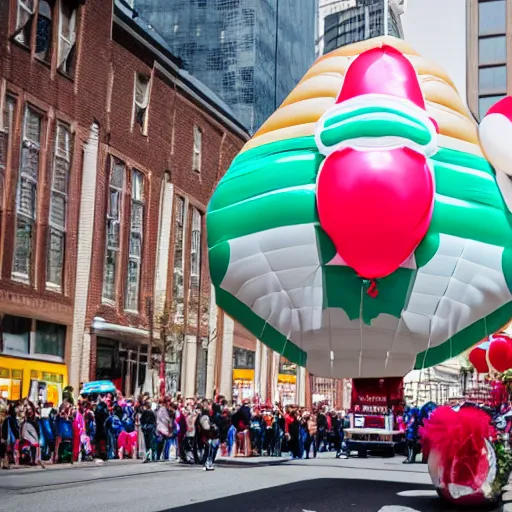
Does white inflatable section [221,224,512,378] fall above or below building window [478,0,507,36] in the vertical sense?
below

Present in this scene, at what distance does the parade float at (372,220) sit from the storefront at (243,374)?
34725 mm

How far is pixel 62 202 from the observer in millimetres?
29172

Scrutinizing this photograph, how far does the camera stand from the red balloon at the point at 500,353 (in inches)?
561

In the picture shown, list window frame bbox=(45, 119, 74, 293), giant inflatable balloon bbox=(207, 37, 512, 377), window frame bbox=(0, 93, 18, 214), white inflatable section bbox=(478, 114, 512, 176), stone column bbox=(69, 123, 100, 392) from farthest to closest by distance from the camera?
stone column bbox=(69, 123, 100, 392)
window frame bbox=(45, 119, 74, 293)
window frame bbox=(0, 93, 18, 214)
white inflatable section bbox=(478, 114, 512, 176)
giant inflatable balloon bbox=(207, 37, 512, 377)

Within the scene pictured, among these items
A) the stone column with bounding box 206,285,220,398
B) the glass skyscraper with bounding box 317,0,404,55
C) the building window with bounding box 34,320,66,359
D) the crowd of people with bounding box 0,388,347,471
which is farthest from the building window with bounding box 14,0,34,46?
the glass skyscraper with bounding box 317,0,404,55

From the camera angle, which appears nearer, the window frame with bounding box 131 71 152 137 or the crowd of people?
the crowd of people

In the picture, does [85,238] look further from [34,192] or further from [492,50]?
[492,50]

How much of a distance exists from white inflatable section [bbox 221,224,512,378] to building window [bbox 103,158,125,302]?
78.1ft

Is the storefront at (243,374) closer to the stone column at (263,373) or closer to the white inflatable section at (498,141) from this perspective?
the stone column at (263,373)

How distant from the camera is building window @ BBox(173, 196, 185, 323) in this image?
3712 centimetres

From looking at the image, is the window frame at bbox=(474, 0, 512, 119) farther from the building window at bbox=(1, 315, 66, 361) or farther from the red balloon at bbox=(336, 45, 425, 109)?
the red balloon at bbox=(336, 45, 425, 109)

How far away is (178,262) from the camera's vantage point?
1470 inches

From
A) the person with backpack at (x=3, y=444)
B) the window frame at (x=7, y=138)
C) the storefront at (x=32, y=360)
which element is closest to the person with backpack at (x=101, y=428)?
the person with backpack at (x=3, y=444)

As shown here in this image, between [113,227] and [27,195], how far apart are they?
18.3ft
